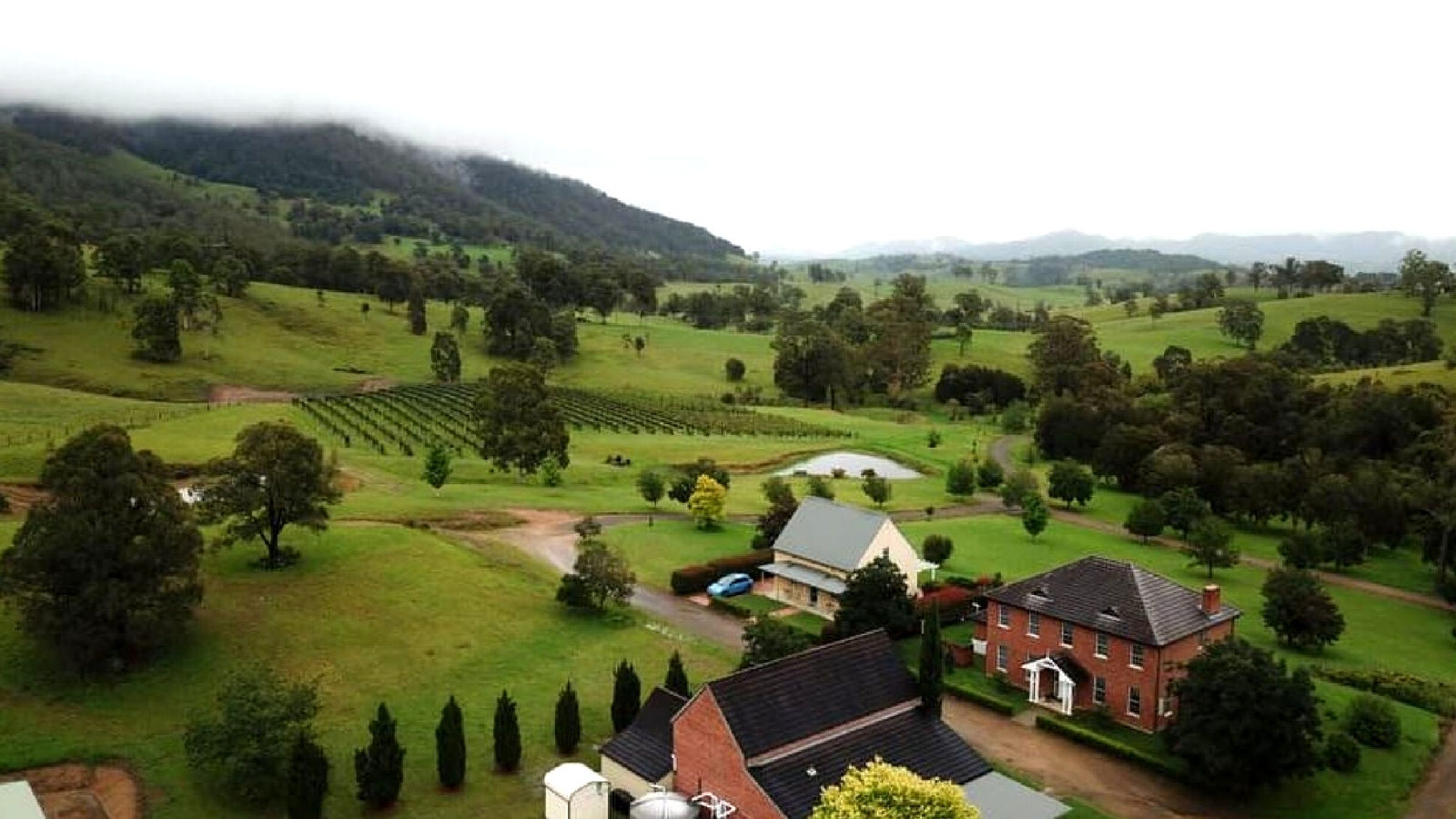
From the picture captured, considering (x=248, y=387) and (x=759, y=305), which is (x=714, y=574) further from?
(x=759, y=305)

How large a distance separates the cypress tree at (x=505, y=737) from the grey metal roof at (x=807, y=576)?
18.3 metres

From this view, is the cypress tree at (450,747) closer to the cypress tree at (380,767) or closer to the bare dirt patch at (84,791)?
the cypress tree at (380,767)

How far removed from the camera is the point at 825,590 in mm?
47906

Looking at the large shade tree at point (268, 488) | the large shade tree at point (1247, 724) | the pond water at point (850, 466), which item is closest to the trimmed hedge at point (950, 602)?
the large shade tree at point (1247, 724)

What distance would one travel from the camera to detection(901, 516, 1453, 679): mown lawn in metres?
45.0

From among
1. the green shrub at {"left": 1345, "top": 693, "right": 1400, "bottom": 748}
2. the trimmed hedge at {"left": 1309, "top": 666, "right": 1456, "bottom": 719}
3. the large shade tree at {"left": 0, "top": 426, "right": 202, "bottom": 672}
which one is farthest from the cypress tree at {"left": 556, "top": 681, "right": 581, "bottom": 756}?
the trimmed hedge at {"left": 1309, "top": 666, "right": 1456, "bottom": 719}

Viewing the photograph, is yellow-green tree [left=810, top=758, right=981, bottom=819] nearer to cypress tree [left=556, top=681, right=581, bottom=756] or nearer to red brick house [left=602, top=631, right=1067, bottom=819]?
red brick house [left=602, top=631, right=1067, bottom=819]

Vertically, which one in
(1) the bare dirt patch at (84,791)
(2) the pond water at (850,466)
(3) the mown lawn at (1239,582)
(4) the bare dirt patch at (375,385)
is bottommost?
(3) the mown lawn at (1239,582)

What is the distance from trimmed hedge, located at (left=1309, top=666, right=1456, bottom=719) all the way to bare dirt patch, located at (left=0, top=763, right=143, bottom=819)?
141 ft

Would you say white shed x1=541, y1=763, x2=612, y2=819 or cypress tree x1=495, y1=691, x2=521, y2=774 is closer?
white shed x1=541, y1=763, x2=612, y2=819

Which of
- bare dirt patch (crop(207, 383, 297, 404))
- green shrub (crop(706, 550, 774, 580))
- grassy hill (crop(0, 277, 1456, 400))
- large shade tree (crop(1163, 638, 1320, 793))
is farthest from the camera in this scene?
grassy hill (crop(0, 277, 1456, 400))

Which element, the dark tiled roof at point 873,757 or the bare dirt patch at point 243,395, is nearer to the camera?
the dark tiled roof at point 873,757

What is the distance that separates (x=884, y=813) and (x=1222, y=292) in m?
188

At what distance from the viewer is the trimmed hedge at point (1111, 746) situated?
33.4 m
